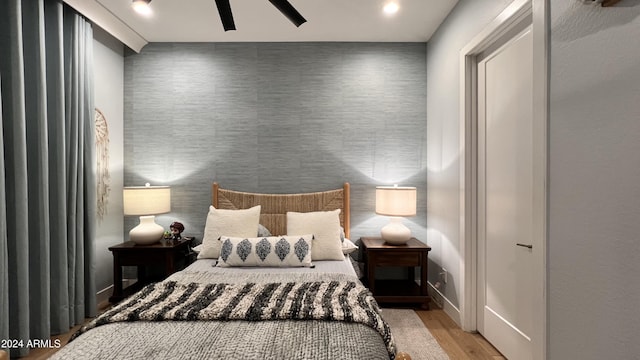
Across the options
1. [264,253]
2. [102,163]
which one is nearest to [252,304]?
[264,253]

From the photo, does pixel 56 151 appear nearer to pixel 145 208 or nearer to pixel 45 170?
pixel 45 170

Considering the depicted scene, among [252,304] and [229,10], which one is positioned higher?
[229,10]

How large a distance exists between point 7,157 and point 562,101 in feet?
10.8

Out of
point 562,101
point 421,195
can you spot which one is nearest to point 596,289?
point 562,101

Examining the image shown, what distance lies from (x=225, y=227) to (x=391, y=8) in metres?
2.40

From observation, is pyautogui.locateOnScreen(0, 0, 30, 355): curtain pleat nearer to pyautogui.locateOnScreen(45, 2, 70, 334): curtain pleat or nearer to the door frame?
pyautogui.locateOnScreen(45, 2, 70, 334): curtain pleat

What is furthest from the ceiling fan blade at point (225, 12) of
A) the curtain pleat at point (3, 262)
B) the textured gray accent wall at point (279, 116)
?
the textured gray accent wall at point (279, 116)

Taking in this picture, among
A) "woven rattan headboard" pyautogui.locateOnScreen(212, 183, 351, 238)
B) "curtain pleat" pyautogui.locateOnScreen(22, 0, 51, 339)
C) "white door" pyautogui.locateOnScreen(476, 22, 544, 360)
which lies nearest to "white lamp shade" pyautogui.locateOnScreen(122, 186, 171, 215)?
"woven rattan headboard" pyautogui.locateOnScreen(212, 183, 351, 238)

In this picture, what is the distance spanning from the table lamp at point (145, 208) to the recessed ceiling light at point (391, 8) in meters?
2.69

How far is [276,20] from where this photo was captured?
322cm

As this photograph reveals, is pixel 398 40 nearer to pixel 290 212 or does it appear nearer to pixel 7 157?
pixel 290 212

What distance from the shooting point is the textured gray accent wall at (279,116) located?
3.71 meters

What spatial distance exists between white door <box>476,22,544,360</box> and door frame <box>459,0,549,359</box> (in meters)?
0.06

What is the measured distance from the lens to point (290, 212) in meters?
3.38
